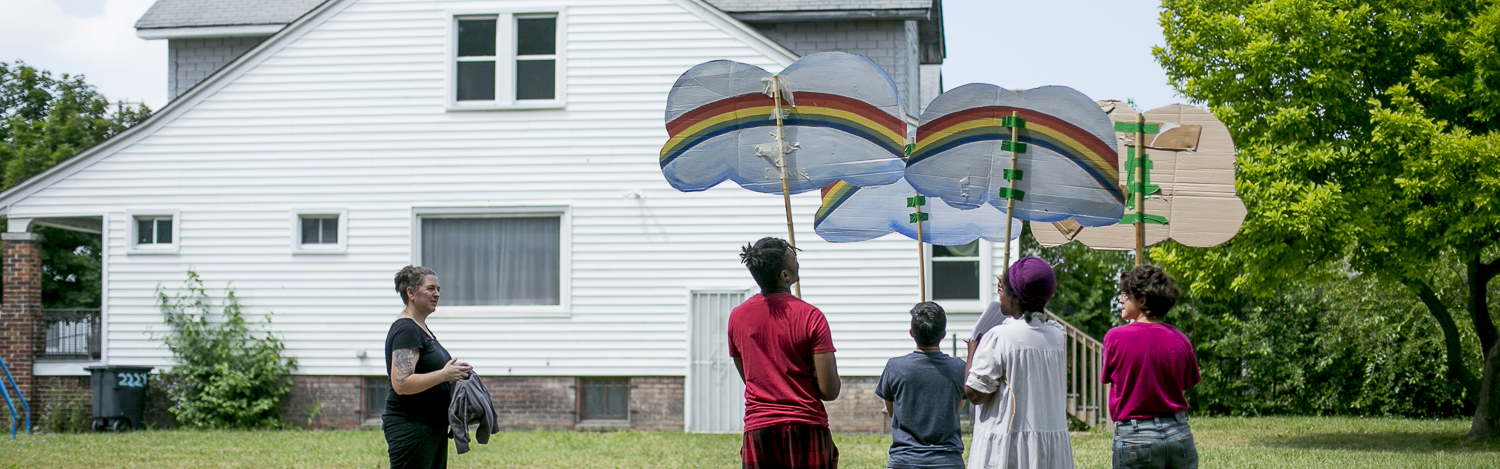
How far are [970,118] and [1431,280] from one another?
33.0ft

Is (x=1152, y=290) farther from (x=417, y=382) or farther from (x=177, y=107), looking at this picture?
(x=177, y=107)

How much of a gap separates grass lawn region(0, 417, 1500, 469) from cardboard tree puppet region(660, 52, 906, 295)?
503 cm

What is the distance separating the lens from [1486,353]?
12031mm

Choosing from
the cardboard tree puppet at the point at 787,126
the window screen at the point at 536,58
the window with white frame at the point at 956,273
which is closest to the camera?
the cardboard tree puppet at the point at 787,126

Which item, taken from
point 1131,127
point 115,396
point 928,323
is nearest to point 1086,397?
point 1131,127

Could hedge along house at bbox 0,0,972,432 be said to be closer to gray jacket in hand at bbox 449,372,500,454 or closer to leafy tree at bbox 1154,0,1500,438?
leafy tree at bbox 1154,0,1500,438

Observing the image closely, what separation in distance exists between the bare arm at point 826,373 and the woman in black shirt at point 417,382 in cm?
157

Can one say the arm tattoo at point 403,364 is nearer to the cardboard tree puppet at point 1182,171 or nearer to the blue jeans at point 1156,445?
the blue jeans at point 1156,445

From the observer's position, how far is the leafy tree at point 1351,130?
1023 centimetres

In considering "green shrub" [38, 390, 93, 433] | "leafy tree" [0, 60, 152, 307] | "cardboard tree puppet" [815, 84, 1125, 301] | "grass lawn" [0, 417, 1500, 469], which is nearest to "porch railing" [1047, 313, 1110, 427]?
"grass lawn" [0, 417, 1500, 469]

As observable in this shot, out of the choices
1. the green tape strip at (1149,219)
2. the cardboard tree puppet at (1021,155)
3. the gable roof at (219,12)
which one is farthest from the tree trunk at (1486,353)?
the gable roof at (219,12)

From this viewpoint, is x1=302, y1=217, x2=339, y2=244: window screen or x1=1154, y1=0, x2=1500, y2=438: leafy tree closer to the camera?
x1=1154, y1=0, x2=1500, y2=438: leafy tree

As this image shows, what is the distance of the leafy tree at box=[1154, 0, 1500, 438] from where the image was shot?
33.6ft

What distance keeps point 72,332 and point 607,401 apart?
753 centimetres
